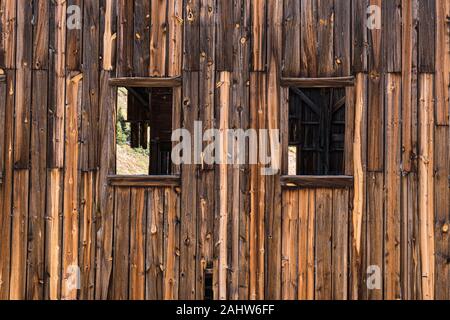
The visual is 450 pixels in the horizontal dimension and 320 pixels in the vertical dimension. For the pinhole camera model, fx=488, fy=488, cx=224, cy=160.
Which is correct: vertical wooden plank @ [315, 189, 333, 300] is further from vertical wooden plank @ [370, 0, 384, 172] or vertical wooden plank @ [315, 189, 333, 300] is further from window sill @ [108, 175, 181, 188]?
window sill @ [108, 175, 181, 188]

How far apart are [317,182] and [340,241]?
30.5 inches

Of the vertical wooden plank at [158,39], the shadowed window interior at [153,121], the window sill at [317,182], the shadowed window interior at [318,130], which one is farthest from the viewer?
the shadowed window interior at [318,130]

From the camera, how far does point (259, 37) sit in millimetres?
6023

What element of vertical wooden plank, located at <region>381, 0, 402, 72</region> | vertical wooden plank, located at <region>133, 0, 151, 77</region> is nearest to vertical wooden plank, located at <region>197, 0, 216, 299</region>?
vertical wooden plank, located at <region>133, 0, 151, 77</region>

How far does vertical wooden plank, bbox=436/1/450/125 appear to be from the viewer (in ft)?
19.6

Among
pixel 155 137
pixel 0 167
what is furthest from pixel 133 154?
pixel 0 167

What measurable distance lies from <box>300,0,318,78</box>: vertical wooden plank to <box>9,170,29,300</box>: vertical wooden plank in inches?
147

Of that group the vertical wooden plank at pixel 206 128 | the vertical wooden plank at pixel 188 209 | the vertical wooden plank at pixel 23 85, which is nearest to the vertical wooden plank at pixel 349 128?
the vertical wooden plank at pixel 206 128

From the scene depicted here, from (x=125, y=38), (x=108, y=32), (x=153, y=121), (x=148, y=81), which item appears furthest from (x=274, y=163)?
(x=153, y=121)

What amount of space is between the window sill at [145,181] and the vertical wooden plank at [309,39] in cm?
207

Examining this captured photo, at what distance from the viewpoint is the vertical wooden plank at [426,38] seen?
6.03m

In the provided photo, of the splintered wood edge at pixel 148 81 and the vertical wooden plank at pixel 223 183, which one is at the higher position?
the splintered wood edge at pixel 148 81

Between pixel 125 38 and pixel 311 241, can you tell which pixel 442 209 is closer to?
pixel 311 241

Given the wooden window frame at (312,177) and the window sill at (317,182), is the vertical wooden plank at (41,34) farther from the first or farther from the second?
the window sill at (317,182)
